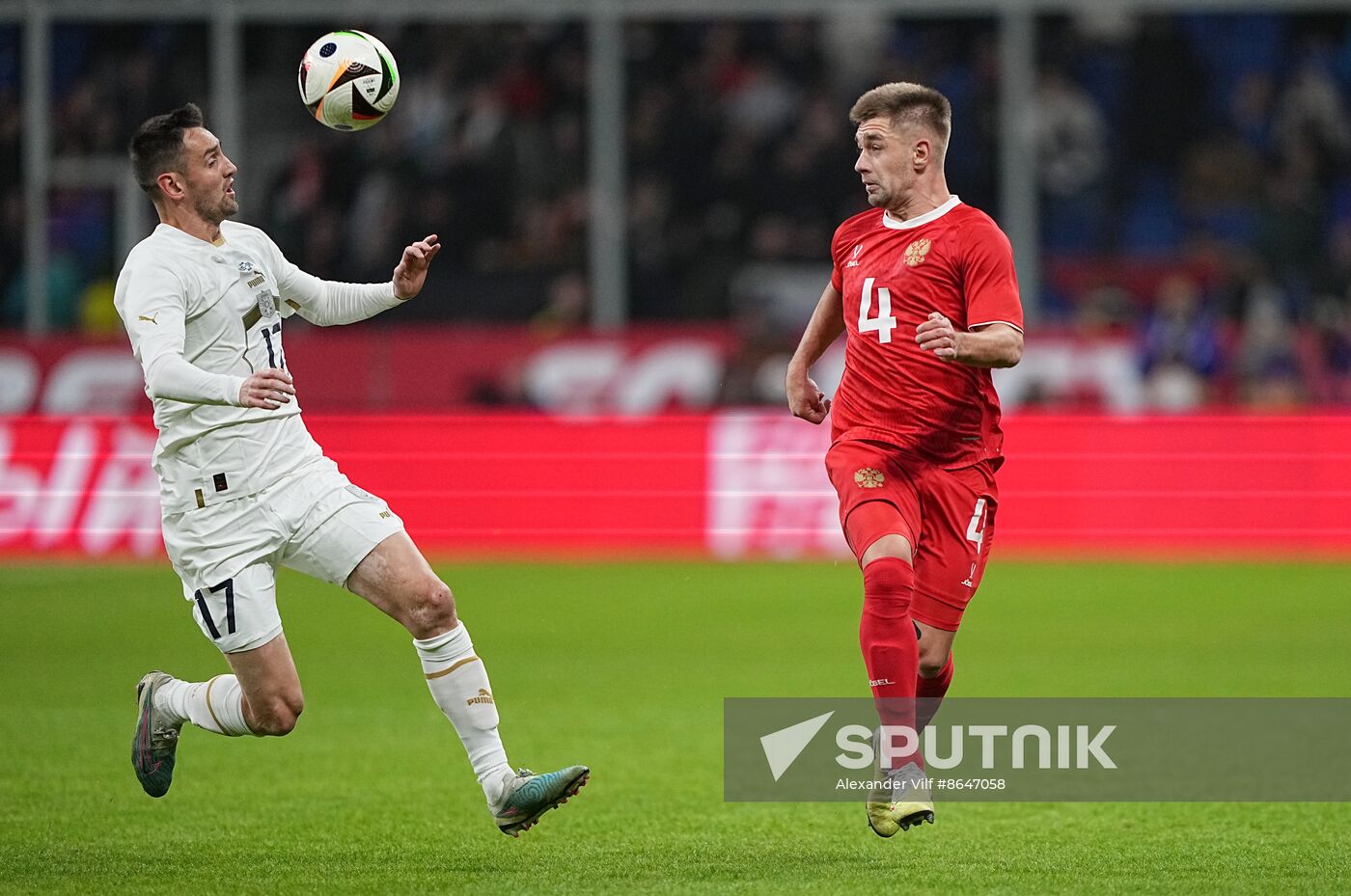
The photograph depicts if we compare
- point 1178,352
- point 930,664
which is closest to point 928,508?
→ point 930,664

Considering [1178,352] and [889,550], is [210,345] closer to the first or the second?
[889,550]

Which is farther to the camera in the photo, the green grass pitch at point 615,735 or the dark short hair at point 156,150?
the dark short hair at point 156,150

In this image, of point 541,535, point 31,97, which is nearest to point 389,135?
point 31,97

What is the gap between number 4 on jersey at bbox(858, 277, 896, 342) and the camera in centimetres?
648

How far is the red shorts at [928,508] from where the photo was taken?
6406 mm

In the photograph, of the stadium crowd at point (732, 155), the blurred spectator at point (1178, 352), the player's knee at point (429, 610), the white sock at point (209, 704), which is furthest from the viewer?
the stadium crowd at point (732, 155)

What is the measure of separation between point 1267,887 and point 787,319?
13706mm

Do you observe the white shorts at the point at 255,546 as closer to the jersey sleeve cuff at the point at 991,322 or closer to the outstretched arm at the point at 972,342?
the outstretched arm at the point at 972,342

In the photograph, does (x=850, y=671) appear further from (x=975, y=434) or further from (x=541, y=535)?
(x=541, y=535)

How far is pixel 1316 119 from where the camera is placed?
21.0m

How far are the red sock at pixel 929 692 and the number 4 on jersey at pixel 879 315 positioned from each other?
3.64 feet

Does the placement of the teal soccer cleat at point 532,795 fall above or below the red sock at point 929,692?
below

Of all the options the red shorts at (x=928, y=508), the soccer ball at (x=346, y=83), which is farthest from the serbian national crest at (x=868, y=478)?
the soccer ball at (x=346, y=83)

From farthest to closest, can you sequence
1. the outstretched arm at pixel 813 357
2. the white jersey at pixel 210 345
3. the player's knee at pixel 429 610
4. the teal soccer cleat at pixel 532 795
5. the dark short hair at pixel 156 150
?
the outstretched arm at pixel 813 357
the dark short hair at pixel 156 150
the player's knee at pixel 429 610
the white jersey at pixel 210 345
the teal soccer cleat at pixel 532 795
